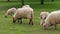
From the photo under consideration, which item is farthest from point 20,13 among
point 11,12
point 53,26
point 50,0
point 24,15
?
point 50,0

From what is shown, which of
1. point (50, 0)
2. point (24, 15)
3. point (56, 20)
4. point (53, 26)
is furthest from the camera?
point (50, 0)

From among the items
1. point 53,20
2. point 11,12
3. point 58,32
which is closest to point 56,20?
point 53,20

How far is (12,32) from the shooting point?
12.6 meters

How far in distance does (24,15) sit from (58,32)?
4.00 m

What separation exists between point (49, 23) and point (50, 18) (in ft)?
0.98

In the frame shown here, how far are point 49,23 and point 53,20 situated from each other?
303 millimetres

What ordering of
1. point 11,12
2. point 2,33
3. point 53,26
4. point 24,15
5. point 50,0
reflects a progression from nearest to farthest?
1. point 2,33
2. point 53,26
3. point 24,15
4. point 11,12
5. point 50,0

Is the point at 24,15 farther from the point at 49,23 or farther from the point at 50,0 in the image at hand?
the point at 50,0

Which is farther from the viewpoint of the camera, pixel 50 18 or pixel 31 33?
pixel 50 18

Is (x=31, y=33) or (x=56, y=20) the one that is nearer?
(x=31, y=33)

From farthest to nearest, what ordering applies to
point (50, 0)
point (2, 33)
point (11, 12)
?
point (50, 0), point (11, 12), point (2, 33)

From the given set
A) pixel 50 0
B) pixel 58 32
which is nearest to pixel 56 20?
pixel 58 32

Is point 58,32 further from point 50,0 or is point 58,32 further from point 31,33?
point 50,0

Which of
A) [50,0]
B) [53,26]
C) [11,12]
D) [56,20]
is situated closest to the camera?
[56,20]
